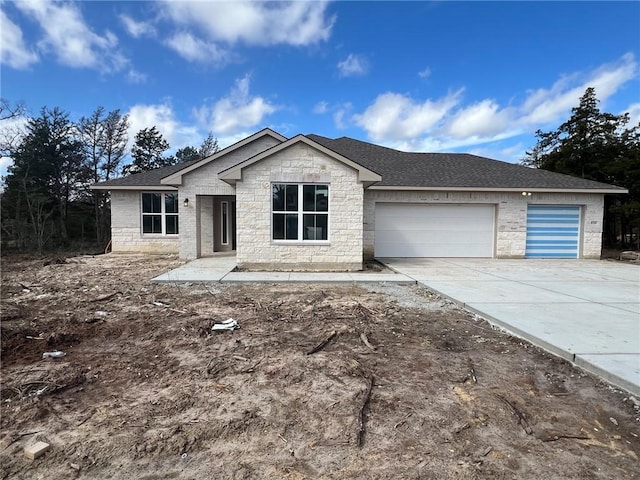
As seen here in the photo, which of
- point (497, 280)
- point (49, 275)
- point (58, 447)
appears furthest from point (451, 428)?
point (49, 275)

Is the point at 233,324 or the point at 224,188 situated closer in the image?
the point at 233,324

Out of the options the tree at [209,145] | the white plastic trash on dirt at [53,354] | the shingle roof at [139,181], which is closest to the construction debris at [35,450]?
the white plastic trash on dirt at [53,354]

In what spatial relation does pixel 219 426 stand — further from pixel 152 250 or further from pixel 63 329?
pixel 152 250

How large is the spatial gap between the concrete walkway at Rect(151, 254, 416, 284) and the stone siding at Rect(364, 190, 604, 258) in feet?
13.4

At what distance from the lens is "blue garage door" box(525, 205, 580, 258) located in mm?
14672

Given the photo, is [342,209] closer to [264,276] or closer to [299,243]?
[299,243]

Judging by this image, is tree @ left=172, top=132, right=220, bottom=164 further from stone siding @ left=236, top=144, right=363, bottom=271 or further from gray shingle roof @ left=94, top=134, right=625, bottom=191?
stone siding @ left=236, top=144, right=363, bottom=271

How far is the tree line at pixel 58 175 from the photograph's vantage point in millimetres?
22031

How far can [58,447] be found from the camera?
2.53m

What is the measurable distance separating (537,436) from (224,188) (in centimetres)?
1245

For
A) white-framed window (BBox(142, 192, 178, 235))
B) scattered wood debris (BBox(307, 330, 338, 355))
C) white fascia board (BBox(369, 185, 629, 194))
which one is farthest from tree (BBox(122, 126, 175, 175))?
scattered wood debris (BBox(307, 330, 338, 355))

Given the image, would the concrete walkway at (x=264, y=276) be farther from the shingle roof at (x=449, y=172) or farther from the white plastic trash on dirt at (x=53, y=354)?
the shingle roof at (x=449, y=172)

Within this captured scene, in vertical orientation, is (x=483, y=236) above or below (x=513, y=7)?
below

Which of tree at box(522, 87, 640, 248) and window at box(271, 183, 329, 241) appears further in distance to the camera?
tree at box(522, 87, 640, 248)
